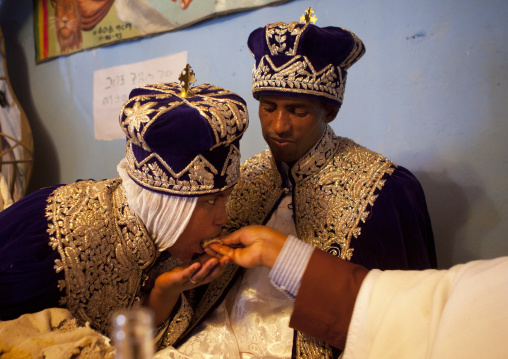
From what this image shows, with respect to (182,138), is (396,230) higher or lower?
lower

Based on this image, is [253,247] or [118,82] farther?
[118,82]

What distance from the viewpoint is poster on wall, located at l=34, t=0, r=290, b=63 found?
2.53m

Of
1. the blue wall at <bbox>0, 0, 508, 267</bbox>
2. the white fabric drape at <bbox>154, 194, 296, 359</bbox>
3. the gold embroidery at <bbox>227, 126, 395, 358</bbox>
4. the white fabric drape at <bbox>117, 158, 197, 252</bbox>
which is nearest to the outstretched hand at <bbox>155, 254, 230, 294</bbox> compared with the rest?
the white fabric drape at <bbox>117, 158, 197, 252</bbox>

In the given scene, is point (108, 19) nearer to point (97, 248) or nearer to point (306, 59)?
point (306, 59)

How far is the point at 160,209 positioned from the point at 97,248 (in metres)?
0.22

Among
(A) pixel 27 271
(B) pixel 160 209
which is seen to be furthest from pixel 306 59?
(A) pixel 27 271

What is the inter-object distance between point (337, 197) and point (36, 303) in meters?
1.04

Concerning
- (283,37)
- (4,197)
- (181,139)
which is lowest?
(4,197)

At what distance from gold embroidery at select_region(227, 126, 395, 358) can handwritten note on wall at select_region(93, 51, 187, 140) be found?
1322 millimetres

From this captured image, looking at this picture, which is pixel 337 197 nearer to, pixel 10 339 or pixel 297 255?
pixel 297 255

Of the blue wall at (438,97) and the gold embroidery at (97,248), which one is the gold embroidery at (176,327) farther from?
the blue wall at (438,97)

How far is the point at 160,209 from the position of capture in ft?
4.16

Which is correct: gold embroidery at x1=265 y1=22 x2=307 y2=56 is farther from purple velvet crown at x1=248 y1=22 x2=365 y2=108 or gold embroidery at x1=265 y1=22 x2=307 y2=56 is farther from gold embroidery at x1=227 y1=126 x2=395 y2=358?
gold embroidery at x1=227 y1=126 x2=395 y2=358

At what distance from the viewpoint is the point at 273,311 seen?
1.54m
